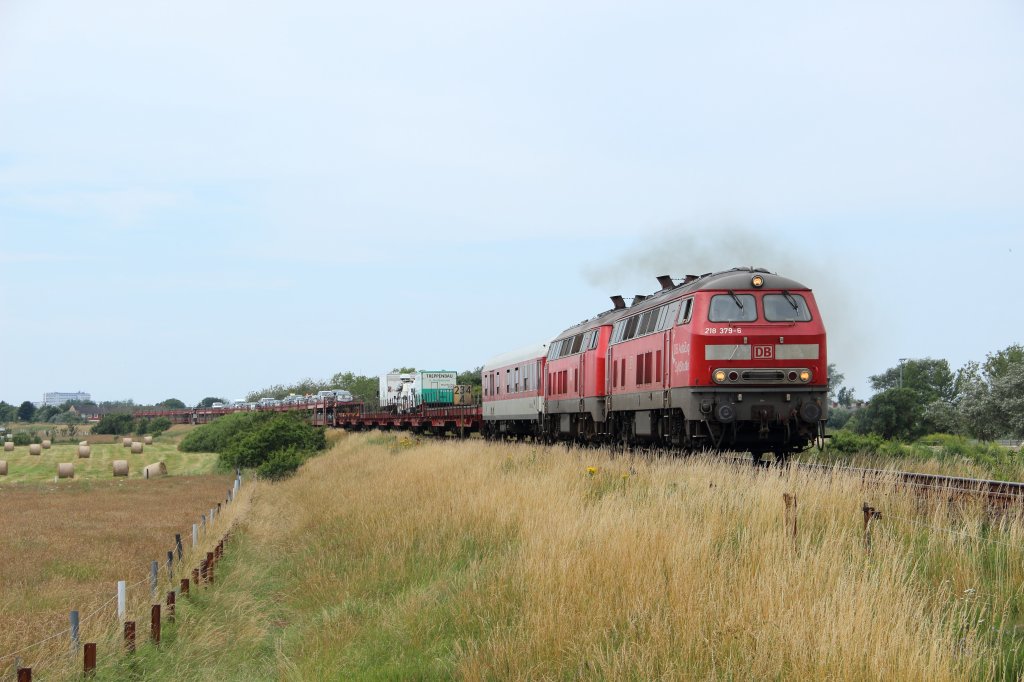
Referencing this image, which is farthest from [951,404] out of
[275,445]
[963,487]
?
[963,487]

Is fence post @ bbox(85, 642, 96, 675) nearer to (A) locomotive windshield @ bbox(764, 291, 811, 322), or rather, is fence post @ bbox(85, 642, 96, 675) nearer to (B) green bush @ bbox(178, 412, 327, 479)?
(A) locomotive windshield @ bbox(764, 291, 811, 322)

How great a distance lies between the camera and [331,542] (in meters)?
16.9

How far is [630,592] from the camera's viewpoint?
830 cm

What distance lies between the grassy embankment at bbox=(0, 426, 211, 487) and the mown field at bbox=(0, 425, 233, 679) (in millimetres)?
1963

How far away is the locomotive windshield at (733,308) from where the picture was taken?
18812mm

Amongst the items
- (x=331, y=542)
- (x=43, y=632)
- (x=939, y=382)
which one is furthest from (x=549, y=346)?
(x=939, y=382)

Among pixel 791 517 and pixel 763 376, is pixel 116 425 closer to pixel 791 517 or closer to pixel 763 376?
pixel 763 376

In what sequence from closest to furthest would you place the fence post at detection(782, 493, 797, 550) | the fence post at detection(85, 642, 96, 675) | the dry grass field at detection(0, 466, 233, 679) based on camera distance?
the fence post at detection(85, 642, 96, 675), the fence post at detection(782, 493, 797, 550), the dry grass field at detection(0, 466, 233, 679)

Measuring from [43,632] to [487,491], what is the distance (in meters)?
7.29

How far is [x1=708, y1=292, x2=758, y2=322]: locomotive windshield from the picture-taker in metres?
18.8

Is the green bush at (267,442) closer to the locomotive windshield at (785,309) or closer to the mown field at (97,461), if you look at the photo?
the mown field at (97,461)

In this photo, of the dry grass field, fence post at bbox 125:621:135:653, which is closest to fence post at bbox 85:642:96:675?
the dry grass field

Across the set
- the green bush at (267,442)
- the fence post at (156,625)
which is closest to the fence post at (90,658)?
the fence post at (156,625)

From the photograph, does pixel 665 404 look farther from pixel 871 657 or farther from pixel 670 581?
pixel 871 657
